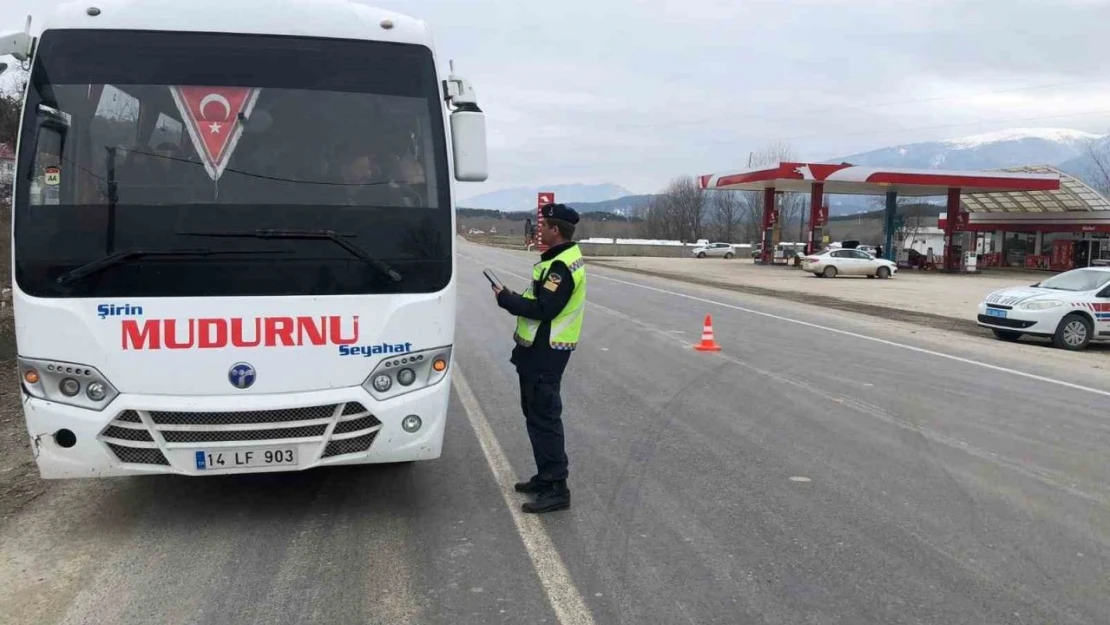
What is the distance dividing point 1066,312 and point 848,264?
76.4 ft

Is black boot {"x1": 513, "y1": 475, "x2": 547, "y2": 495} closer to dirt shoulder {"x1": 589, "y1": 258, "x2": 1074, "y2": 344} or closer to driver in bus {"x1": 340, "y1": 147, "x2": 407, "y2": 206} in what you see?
driver in bus {"x1": 340, "y1": 147, "x2": 407, "y2": 206}

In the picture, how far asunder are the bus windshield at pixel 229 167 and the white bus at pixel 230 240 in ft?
0.03

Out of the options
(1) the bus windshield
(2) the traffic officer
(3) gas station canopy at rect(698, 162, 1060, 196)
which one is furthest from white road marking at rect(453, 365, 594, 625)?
(3) gas station canopy at rect(698, 162, 1060, 196)

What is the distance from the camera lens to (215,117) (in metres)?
4.72

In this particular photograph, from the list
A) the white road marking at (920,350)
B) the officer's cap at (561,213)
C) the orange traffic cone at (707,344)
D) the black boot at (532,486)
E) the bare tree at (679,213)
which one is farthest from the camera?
the bare tree at (679,213)

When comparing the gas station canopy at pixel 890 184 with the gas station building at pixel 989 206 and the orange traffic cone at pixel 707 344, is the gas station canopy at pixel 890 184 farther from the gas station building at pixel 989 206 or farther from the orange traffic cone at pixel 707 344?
the orange traffic cone at pixel 707 344

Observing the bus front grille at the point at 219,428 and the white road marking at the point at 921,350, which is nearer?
the bus front grille at the point at 219,428

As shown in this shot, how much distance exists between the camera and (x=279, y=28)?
4867 millimetres

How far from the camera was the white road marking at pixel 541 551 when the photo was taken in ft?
12.5

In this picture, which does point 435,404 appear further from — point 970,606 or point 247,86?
point 970,606

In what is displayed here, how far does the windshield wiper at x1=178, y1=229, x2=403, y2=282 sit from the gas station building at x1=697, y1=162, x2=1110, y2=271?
39.8 metres

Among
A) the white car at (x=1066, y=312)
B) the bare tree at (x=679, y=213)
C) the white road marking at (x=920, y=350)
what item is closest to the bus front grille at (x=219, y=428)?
the white road marking at (x=920, y=350)

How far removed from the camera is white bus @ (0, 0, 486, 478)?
4.38 m

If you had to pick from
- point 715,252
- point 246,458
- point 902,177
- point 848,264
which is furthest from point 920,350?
point 715,252
